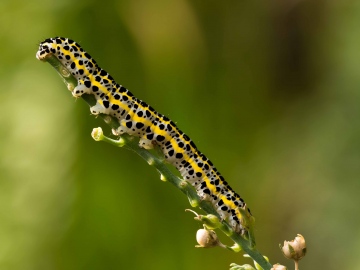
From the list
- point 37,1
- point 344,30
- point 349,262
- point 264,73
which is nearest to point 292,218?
point 349,262

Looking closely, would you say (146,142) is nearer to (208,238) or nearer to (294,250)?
(208,238)

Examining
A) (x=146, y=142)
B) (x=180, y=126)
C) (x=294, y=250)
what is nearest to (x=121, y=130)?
(x=146, y=142)

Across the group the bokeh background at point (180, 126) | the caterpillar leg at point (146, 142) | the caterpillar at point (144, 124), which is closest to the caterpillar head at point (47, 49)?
the caterpillar at point (144, 124)

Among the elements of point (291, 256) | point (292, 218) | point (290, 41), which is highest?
point (290, 41)

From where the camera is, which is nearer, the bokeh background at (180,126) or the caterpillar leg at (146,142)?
the caterpillar leg at (146,142)

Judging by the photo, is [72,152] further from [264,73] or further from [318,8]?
[318,8]

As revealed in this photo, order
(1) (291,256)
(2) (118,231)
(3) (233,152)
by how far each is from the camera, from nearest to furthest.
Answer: (1) (291,256), (2) (118,231), (3) (233,152)

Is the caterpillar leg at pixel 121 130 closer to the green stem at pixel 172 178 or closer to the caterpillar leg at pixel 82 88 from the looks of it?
the green stem at pixel 172 178
